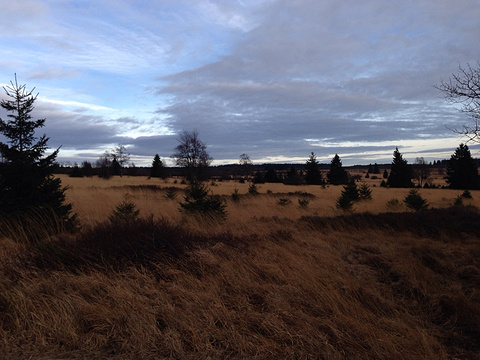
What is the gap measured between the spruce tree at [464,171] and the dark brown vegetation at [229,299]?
152 feet

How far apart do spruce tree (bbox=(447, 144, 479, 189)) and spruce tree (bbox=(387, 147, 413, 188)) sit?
5.97 m

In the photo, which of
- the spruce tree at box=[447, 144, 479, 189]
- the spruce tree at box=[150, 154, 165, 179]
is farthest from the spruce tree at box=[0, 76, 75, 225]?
the spruce tree at box=[150, 154, 165, 179]

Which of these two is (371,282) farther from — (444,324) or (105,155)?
(105,155)

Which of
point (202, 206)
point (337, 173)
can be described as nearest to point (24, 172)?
point (202, 206)

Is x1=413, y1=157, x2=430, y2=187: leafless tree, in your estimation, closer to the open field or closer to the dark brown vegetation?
the open field

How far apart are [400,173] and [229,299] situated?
5212 centimetres

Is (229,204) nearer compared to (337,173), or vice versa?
(229,204)

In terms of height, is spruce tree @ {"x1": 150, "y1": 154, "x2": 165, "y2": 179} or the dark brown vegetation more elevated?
spruce tree @ {"x1": 150, "y1": 154, "x2": 165, "y2": 179}

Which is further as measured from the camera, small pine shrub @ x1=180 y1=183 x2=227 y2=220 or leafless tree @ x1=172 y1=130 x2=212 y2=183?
leafless tree @ x1=172 y1=130 x2=212 y2=183

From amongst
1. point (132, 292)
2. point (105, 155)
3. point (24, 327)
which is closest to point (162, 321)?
point (132, 292)

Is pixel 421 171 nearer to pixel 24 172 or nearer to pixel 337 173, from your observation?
pixel 337 173

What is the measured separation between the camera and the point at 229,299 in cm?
362

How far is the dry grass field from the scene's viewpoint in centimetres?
280

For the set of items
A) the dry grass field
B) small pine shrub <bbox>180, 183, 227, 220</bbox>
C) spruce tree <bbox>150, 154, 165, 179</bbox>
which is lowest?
the dry grass field
